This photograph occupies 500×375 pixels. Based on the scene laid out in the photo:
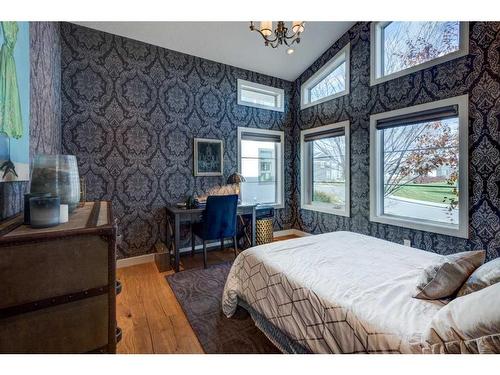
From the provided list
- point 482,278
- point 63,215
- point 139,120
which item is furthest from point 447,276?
Result: point 139,120

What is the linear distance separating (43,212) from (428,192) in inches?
140

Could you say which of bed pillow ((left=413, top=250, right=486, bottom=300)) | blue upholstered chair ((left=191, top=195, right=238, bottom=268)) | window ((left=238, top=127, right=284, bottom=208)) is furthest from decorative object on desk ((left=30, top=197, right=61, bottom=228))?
window ((left=238, top=127, right=284, bottom=208))

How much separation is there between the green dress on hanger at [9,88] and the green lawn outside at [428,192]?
12.3ft

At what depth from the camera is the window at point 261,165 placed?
4109 mm

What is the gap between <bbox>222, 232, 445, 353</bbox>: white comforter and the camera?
3.44 ft

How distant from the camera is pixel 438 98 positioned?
262 cm

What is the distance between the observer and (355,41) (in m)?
3.47

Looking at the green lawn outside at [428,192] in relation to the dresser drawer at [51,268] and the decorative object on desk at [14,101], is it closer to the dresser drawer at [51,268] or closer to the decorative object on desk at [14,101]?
the dresser drawer at [51,268]

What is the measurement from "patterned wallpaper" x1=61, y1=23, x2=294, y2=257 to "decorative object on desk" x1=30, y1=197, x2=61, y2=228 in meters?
2.48

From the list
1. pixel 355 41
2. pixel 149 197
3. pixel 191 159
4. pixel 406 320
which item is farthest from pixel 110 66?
pixel 406 320

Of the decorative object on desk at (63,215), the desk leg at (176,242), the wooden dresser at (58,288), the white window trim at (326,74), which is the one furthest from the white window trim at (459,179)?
the decorative object on desk at (63,215)

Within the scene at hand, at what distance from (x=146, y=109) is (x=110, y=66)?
2.15 feet

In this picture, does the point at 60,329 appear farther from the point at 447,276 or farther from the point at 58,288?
the point at 447,276
